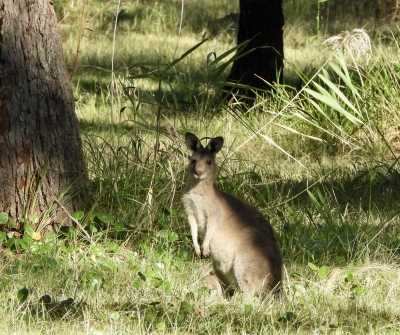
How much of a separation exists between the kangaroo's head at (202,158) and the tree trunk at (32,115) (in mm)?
875

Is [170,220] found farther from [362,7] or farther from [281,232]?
[362,7]

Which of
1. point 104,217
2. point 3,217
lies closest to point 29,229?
point 3,217

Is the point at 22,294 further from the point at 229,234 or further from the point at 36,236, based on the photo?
the point at 229,234

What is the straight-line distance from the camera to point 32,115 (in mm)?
→ 5371

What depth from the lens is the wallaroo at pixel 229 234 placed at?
4695 millimetres

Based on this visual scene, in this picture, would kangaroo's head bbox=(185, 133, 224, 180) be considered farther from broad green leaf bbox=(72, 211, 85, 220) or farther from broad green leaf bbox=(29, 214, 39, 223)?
broad green leaf bbox=(29, 214, 39, 223)

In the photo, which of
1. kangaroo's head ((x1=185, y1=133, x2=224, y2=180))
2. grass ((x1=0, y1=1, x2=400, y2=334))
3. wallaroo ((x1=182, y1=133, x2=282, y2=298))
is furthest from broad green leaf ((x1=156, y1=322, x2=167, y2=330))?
kangaroo's head ((x1=185, y1=133, x2=224, y2=180))

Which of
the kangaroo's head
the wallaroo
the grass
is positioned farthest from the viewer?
the kangaroo's head

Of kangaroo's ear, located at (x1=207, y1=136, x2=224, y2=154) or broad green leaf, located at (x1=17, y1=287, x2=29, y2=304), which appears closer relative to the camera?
broad green leaf, located at (x1=17, y1=287, x2=29, y2=304)

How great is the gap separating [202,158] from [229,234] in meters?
0.59

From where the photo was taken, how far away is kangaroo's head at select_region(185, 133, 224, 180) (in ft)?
17.1

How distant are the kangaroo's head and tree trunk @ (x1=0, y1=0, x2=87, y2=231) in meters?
0.87

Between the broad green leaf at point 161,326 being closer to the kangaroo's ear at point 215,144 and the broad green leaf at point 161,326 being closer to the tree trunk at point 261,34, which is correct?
the kangaroo's ear at point 215,144

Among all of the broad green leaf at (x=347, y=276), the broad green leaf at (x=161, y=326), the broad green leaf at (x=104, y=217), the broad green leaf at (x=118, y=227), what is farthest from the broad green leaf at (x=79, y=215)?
the broad green leaf at (x=347, y=276)
